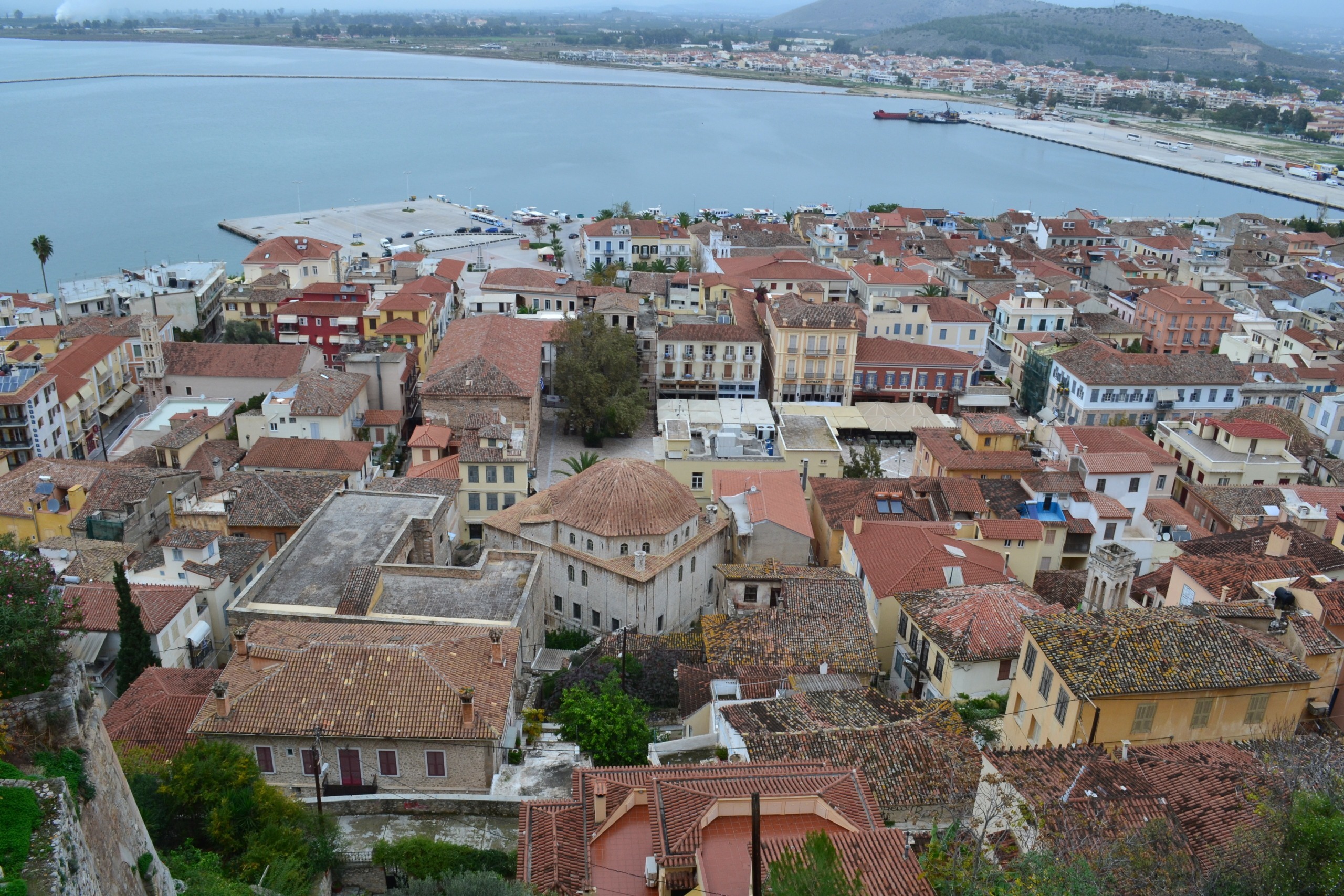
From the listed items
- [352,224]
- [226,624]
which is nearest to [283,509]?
[226,624]

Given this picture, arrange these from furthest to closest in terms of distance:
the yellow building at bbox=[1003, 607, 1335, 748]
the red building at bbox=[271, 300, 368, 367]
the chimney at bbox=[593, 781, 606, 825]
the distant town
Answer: the red building at bbox=[271, 300, 368, 367], the yellow building at bbox=[1003, 607, 1335, 748], the chimney at bbox=[593, 781, 606, 825], the distant town

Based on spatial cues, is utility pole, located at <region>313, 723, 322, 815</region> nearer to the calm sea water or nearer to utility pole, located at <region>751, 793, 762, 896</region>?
utility pole, located at <region>751, 793, 762, 896</region>

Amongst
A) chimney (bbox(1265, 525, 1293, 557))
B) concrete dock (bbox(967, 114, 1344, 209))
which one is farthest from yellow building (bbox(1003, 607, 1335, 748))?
concrete dock (bbox(967, 114, 1344, 209))

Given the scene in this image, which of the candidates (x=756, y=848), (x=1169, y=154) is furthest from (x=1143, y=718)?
(x=1169, y=154)

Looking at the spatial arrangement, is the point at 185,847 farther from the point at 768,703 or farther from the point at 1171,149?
the point at 1171,149

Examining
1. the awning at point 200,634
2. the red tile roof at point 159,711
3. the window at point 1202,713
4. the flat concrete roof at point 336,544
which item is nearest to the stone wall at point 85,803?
the red tile roof at point 159,711

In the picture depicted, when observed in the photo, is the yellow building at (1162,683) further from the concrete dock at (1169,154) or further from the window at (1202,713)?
the concrete dock at (1169,154)
